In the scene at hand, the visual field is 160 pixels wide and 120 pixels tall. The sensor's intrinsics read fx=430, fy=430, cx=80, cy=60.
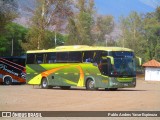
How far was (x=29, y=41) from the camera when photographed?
49688 millimetres

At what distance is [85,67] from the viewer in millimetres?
28844

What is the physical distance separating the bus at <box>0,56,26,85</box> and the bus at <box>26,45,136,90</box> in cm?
788

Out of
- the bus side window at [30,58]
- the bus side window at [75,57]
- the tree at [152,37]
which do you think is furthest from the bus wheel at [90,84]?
the tree at [152,37]

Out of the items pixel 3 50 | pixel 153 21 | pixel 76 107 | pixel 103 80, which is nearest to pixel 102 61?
pixel 103 80

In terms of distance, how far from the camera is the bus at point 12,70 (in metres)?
41.2

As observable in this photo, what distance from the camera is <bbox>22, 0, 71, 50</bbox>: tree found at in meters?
47.0

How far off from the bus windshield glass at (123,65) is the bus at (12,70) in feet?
51.8

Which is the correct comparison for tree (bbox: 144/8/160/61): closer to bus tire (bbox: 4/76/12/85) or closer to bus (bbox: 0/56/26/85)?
bus (bbox: 0/56/26/85)

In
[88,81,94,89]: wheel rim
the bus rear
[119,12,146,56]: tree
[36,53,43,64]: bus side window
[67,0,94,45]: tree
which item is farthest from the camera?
[119,12,146,56]: tree

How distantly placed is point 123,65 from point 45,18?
2176 centimetres

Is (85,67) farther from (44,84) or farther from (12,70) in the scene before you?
(12,70)

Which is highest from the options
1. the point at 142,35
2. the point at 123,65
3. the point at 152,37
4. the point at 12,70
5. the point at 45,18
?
the point at 142,35

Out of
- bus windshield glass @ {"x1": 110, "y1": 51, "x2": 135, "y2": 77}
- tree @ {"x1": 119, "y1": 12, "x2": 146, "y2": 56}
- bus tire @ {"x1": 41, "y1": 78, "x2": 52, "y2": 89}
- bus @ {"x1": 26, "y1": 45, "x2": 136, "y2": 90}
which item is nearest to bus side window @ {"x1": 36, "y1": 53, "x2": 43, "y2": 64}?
bus @ {"x1": 26, "y1": 45, "x2": 136, "y2": 90}

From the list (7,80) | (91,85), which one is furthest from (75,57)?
(7,80)
